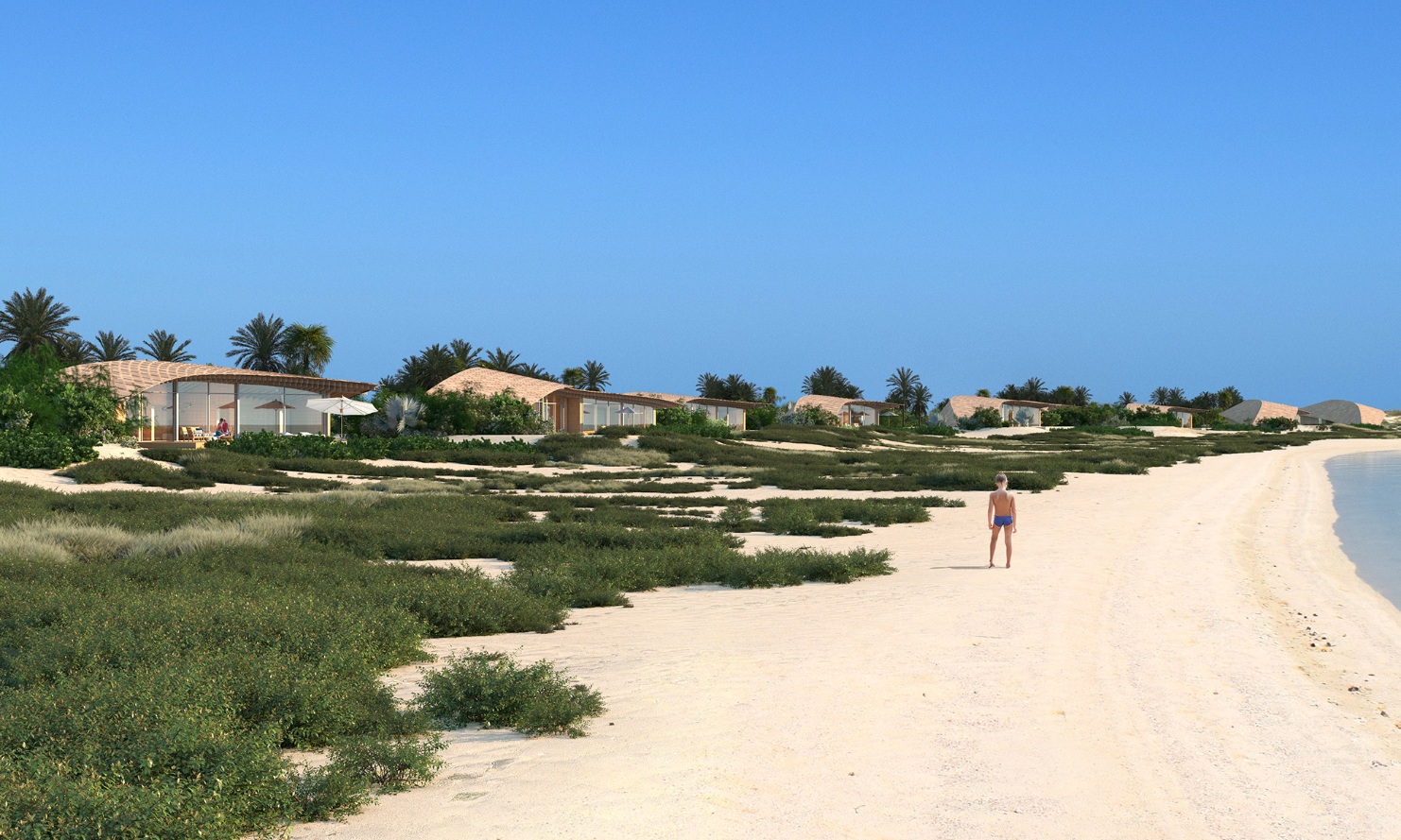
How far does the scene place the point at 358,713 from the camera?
5785mm

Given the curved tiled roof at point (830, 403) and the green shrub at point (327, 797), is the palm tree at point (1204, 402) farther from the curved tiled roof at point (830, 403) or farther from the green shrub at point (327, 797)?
the green shrub at point (327, 797)

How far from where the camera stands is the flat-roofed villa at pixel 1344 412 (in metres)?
157

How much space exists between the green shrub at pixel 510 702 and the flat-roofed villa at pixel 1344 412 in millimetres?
177446

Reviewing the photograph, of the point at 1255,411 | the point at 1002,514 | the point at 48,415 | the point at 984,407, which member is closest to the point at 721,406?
the point at 984,407

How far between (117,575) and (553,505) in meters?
12.0

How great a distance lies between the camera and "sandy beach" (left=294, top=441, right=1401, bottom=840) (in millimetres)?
4949

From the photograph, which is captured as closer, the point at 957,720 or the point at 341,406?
the point at 957,720

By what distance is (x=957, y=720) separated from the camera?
6.56m

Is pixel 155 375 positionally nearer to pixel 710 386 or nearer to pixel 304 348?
pixel 304 348

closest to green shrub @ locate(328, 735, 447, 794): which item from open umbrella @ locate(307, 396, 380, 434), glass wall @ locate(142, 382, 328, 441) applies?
open umbrella @ locate(307, 396, 380, 434)

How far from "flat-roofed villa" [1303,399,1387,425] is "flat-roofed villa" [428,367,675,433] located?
430 ft

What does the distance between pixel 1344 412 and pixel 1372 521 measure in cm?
15782

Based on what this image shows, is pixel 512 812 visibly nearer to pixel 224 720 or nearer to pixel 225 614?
pixel 224 720

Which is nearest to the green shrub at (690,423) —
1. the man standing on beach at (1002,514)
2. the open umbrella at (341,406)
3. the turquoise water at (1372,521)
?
the open umbrella at (341,406)
